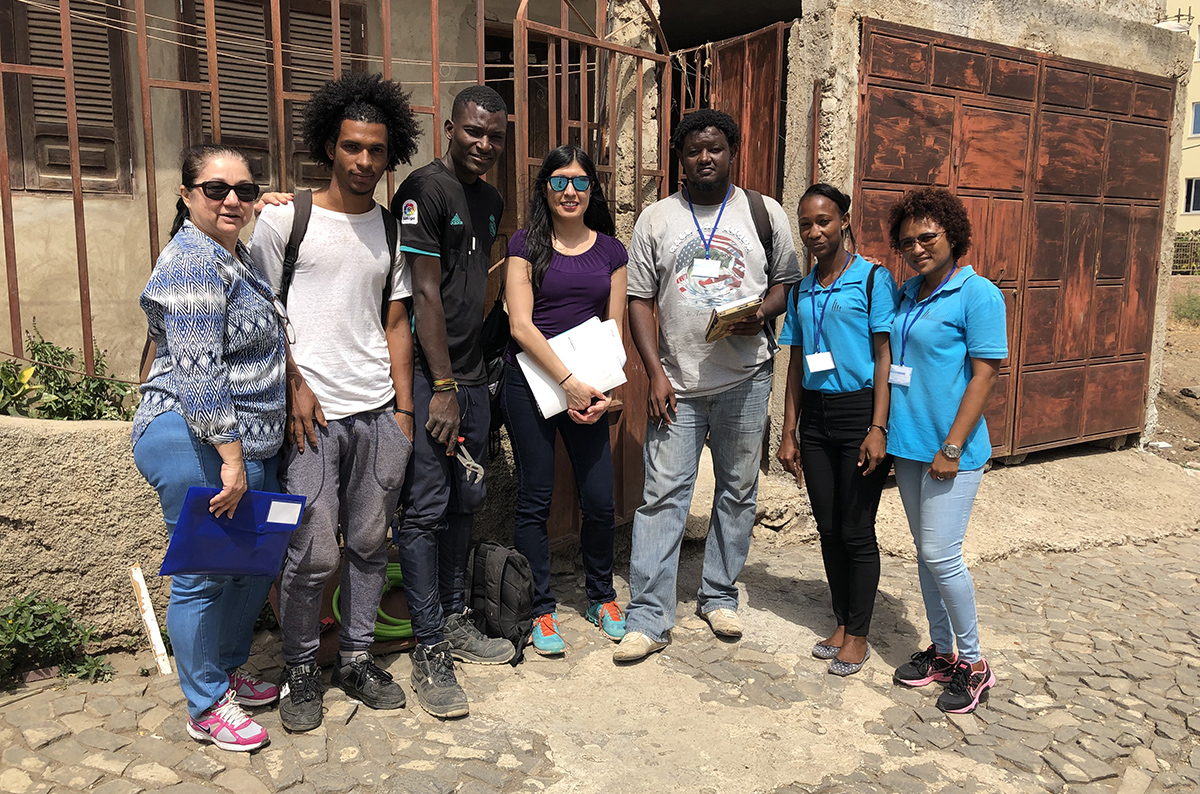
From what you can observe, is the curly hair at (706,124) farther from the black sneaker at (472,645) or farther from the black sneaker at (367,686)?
the black sneaker at (367,686)

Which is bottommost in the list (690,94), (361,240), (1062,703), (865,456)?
(1062,703)

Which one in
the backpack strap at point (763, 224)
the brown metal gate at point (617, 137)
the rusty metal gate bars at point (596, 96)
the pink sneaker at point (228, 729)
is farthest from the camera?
the brown metal gate at point (617, 137)

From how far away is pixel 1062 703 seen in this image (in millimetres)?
3371

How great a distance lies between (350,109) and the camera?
2.90 m

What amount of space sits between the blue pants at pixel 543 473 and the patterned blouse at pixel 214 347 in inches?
38.8

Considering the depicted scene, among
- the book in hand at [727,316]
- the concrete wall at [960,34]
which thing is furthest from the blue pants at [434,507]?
the concrete wall at [960,34]

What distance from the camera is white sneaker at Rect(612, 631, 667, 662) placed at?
357 cm

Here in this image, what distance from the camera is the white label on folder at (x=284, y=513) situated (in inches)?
107

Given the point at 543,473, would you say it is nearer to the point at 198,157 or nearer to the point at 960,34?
the point at 198,157

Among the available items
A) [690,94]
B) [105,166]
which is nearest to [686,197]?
[690,94]

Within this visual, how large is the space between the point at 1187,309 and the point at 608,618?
1243cm

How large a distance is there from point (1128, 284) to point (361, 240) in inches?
241

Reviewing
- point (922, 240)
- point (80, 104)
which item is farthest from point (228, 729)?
point (80, 104)

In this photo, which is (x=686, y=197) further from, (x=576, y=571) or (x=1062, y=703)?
(x=1062, y=703)
